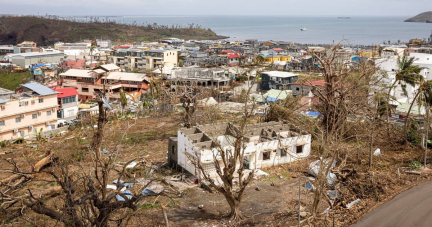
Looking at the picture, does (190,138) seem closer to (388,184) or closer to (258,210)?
(258,210)

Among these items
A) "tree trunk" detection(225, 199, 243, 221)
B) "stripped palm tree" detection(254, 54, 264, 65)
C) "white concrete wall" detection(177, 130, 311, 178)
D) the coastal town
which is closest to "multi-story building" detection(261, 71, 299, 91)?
the coastal town

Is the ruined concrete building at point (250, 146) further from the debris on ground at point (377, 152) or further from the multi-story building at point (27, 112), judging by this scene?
the multi-story building at point (27, 112)

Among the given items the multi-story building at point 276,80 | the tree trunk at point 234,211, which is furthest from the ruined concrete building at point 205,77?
the tree trunk at point 234,211

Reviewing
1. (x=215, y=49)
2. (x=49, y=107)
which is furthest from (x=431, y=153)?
(x=215, y=49)

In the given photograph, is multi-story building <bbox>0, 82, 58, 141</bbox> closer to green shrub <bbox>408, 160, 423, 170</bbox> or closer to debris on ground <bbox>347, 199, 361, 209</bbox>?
debris on ground <bbox>347, 199, 361, 209</bbox>

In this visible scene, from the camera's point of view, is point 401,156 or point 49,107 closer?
point 401,156

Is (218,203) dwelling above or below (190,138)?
below
